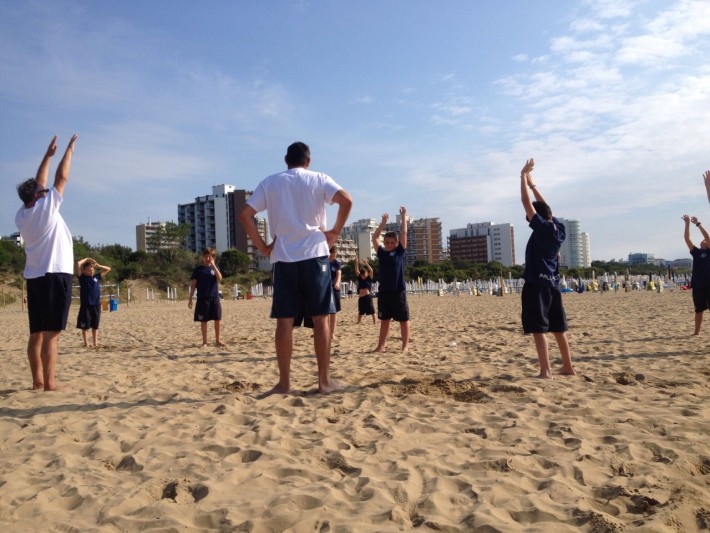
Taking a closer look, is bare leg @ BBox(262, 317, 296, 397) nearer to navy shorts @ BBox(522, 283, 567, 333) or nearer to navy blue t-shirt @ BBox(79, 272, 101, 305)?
navy shorts @ BBox(522, 283, 567, 333)

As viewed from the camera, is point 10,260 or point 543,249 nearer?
point 543,249

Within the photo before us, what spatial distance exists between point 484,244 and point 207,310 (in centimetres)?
15495

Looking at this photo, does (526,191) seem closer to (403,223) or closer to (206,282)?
(403,223)

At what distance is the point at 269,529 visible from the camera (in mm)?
2041

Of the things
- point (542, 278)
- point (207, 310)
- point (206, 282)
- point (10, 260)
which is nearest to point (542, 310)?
point (542, 278)

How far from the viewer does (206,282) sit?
855 centimetres

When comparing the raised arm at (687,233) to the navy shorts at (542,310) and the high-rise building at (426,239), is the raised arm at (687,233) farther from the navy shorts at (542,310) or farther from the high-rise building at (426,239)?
the high-rise building at (426,239)

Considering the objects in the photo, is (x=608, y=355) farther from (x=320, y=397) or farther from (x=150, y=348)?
(x=150, y=348)

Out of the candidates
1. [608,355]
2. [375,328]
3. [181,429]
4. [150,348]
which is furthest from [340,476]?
[375,328]

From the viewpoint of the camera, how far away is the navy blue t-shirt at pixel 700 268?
311 inches

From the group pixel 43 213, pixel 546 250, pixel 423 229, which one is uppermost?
pixel 423 229

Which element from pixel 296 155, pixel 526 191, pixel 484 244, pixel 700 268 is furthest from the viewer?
pixel 484 244

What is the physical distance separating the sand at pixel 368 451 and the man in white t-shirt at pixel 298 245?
2.04ft

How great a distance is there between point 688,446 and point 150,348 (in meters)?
7.79
